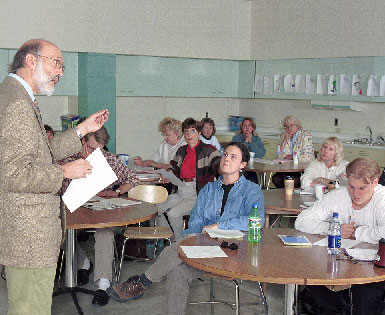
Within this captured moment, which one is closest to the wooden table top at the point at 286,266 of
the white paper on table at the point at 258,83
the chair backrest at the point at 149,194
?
the chair backrest at the point at 149,194

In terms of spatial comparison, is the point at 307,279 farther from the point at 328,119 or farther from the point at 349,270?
the point at 328,119

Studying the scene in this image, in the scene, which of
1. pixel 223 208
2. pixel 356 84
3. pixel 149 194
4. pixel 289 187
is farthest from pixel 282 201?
pixel 356 84

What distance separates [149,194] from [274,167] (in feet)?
8.33

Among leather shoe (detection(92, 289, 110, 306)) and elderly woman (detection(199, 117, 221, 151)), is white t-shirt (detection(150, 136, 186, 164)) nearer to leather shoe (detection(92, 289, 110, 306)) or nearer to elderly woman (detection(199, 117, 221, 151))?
elderly woman (detection(199, 117, 221, 151))

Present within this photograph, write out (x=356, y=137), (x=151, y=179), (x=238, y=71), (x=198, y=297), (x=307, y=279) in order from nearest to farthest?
(x=307, y=279) < (x=198, y=297) < (x=151, y=179) < (x=356, y=137) < (x=238, y=71)

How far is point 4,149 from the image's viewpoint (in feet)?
8.82

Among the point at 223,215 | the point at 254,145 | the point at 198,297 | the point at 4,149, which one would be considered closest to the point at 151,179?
the point at 198,297

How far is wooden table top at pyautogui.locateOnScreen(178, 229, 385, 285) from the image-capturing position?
3.12 meters

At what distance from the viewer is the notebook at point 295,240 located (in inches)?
148

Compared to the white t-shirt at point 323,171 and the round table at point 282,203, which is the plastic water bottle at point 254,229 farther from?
the white t-shirt at point 323,171

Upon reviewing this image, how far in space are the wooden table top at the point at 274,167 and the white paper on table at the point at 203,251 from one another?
13.6 ft

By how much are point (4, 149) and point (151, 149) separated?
8273 mm

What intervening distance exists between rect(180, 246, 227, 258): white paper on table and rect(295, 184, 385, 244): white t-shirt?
0.75 metres

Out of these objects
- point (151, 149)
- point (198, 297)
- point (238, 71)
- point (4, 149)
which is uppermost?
point (238, 71)
